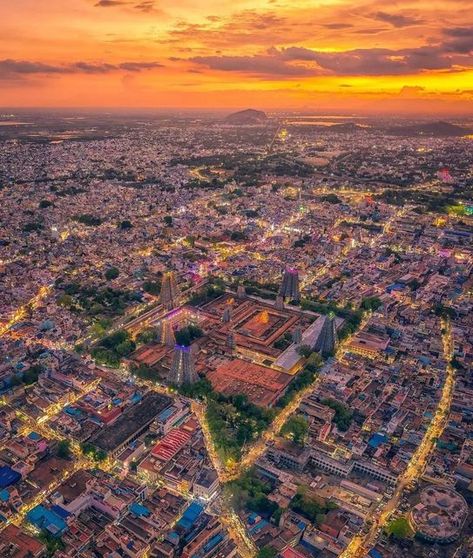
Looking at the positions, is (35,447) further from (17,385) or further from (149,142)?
(149,142)

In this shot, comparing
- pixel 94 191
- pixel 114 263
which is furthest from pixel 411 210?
pixel 94 191

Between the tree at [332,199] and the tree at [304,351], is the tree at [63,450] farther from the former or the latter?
the tree at [332,199]

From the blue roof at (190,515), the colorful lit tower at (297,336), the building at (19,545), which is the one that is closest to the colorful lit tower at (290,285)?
the colorful lit tower at (297,336)

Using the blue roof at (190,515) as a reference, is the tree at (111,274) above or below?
above

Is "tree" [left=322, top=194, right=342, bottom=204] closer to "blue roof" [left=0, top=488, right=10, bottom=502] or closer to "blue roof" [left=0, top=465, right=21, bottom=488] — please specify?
"blue roof" [left=0, top=465, right=21, bottom=488]

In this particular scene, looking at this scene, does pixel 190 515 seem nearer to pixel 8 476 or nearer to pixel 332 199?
pixel 8 476

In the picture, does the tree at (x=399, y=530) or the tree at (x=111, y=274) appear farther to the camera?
the tree at (x=111, y=274)

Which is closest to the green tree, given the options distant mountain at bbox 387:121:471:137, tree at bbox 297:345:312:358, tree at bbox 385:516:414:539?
tree at bbox 297:345:312:358
